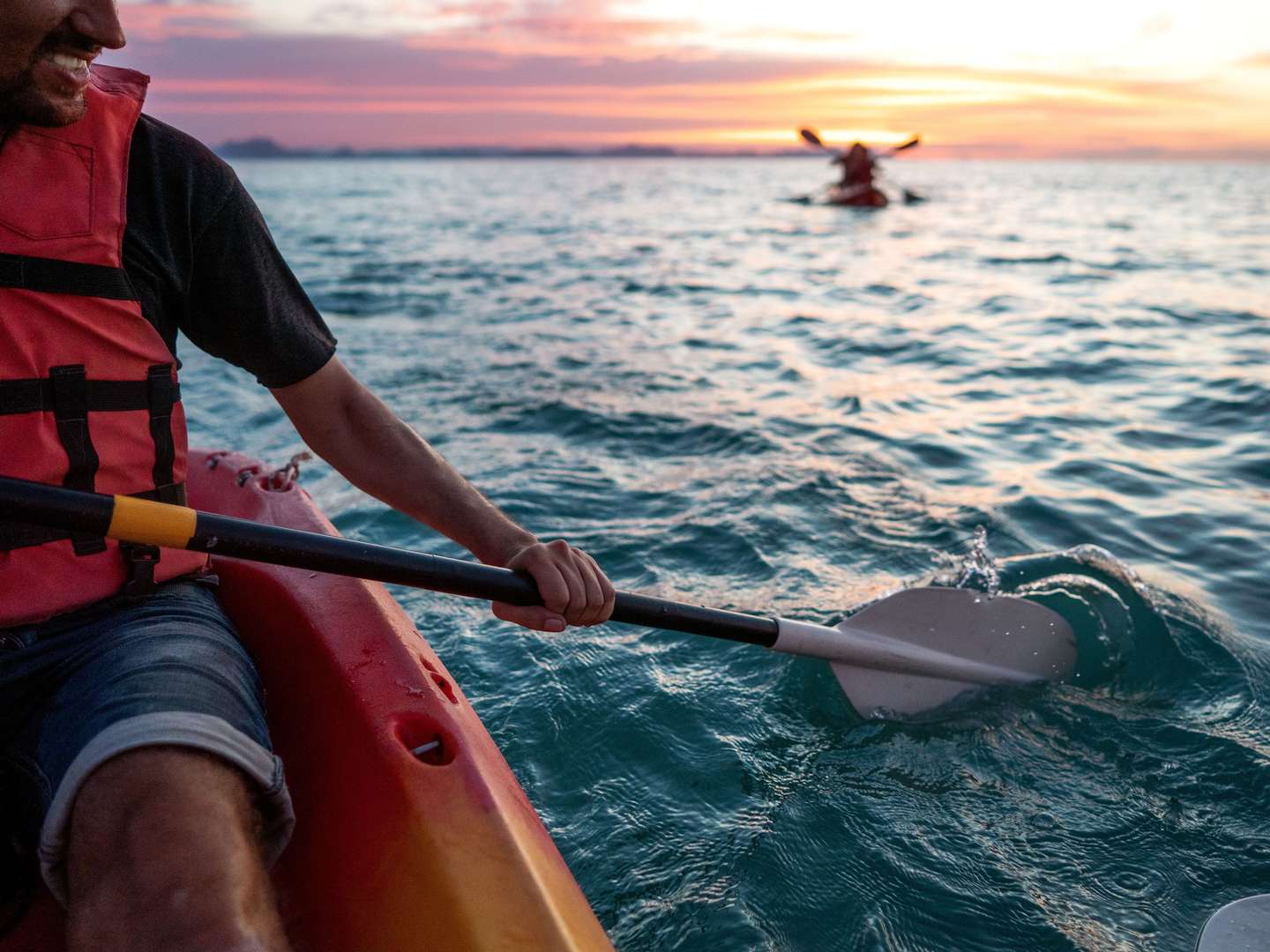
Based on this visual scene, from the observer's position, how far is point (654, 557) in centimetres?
414

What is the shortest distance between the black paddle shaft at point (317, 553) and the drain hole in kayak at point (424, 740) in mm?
245

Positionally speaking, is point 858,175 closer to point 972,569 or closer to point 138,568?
point 972,569

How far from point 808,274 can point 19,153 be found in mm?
12677

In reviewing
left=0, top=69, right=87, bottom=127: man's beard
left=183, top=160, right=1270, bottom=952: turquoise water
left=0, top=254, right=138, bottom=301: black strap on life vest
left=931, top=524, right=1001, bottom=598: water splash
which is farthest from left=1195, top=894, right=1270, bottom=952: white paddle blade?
left=0, top=69, right=87, bottom=127: man's beard

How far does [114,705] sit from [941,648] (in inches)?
93.6

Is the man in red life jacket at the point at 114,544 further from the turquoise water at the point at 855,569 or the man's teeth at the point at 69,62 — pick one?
the turquoise water at the point at 855,569

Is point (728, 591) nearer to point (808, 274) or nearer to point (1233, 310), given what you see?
point (1233, 310)

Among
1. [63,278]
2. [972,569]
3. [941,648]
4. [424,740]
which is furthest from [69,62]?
[972,569]

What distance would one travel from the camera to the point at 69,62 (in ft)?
5.03

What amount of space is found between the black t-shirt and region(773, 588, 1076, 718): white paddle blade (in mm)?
1716

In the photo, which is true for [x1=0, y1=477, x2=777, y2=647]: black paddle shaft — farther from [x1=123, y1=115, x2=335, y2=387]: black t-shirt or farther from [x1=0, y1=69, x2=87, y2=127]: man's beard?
[x1=0, y1=69, x2=87, y2=127]: man's beard

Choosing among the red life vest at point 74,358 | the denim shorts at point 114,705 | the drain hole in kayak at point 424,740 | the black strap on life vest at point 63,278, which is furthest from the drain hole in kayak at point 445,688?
the black strap on life vest at point 63,278

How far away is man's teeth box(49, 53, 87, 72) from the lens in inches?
59.4

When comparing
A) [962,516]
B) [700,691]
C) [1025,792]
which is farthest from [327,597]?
[962,516]
